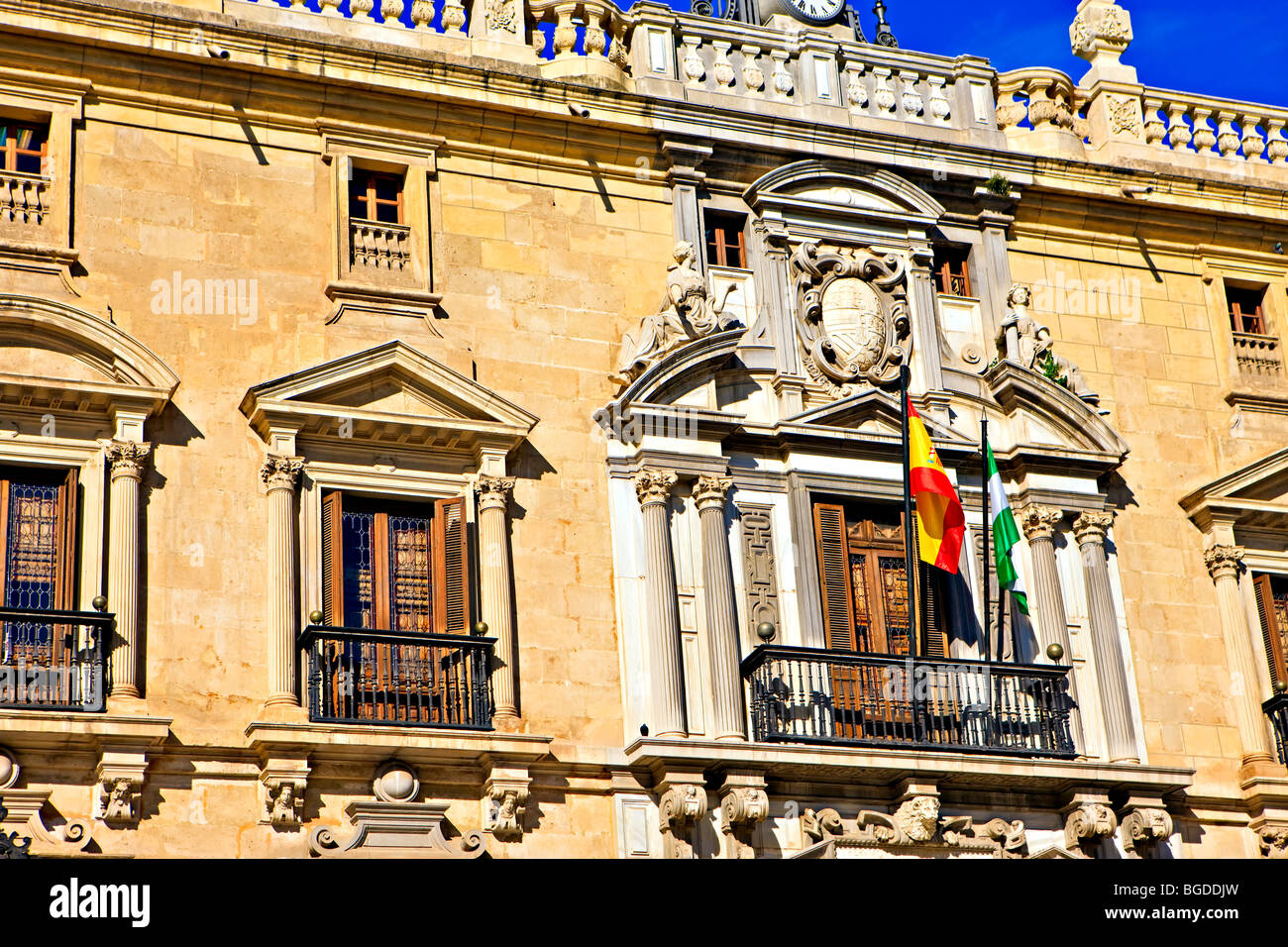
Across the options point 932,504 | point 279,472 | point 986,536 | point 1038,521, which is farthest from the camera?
point 1038,521

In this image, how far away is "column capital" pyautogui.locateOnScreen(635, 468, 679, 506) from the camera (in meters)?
19.5

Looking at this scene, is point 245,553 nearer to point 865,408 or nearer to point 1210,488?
point 865,408

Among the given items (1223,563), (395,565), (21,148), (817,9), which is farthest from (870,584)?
(817,9)

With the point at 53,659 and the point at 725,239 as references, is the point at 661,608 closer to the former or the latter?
the point at 725,239

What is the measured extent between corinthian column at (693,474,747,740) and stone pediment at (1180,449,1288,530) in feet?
16.8

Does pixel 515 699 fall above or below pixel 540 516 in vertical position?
below

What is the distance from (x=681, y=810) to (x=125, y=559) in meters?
5.14

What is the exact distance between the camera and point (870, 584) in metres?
20.1

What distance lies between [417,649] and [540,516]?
1913 millimetres

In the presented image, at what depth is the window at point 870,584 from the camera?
65.1 feet

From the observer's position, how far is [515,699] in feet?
60.4

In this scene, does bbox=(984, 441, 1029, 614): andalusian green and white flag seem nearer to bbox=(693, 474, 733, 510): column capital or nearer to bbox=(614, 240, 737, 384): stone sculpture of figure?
bbox=(693, 474, 733, 510): column capital

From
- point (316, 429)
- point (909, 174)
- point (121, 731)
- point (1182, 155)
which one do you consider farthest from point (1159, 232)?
point (121, 731)

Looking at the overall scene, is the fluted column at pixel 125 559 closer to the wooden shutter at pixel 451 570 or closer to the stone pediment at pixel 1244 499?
the wooden shutter at pixel 451 570
